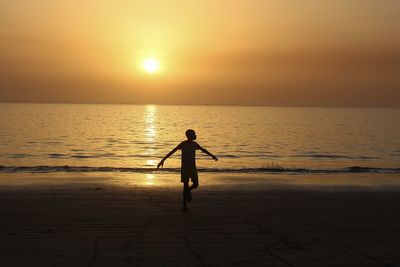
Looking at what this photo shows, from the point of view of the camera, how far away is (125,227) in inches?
388

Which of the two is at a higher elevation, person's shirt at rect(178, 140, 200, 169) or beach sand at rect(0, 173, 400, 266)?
person's shirt at rect(178, 140, 200, 169)

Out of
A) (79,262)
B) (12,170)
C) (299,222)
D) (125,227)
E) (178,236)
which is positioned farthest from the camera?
(12,170)

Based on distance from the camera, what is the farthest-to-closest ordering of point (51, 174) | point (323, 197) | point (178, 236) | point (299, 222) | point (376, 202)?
point (51, 174)
point (323, 197)
point (376, 202)
point (299, 222)
point (178, 236)

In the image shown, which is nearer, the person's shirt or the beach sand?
the beach sand

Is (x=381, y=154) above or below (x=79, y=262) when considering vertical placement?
below

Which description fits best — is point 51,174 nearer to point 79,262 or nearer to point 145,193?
point 145,193

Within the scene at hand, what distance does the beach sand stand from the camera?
302 inches

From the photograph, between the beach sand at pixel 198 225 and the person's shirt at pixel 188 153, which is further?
the person's shirt at pixel 188 153

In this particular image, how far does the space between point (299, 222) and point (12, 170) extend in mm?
17107

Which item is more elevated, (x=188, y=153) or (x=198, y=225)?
(x=188, y=153)

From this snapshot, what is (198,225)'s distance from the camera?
10102 millimetres

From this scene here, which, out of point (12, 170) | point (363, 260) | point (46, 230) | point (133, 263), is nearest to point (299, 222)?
point (363, 260)

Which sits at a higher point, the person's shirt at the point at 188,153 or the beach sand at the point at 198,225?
the person's shirt at the point at 188,153

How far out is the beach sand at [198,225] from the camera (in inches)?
302
